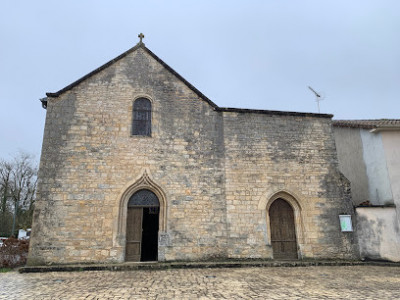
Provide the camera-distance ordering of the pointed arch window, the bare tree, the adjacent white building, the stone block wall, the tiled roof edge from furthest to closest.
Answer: the bare tree < the tiled roof edge < the pointed arch window < the adjacent white building < the stone block wall

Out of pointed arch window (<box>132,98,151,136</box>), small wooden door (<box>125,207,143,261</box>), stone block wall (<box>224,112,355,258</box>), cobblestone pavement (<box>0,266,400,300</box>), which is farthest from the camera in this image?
pointed arch window (<box>132,98,151,136</box>)

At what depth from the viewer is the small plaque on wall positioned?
34.2 feet

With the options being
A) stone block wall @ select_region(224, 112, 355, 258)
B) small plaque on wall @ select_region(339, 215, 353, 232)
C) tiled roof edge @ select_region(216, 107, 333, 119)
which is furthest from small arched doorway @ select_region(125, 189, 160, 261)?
small plaque on wall @ select_region(339, 215, 353, 232)

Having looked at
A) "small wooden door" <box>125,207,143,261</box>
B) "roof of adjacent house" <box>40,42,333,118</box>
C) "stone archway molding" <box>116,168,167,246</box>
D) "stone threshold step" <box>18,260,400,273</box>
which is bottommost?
"stone threshold step" <box>18,260,400,273</box>

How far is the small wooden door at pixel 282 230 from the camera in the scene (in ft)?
34.2

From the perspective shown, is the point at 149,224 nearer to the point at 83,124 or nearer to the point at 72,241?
the point at 72,241

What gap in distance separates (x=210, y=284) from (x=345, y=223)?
262 inches

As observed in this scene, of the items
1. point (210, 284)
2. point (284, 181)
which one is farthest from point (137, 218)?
point (284, 181)

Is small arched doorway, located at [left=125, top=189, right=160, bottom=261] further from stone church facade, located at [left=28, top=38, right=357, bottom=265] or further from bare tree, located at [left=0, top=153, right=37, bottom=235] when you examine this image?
bare tree, located at [left=0, top=153, right=37, bottom=235]

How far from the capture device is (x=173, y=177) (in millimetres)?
10234

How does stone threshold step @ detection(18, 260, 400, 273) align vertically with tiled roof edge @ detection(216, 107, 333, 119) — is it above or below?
below

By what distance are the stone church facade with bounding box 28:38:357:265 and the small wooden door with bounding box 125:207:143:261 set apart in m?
0.04

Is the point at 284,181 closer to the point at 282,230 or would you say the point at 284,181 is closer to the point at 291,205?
the point at 291,205

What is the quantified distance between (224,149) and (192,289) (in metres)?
5.87
